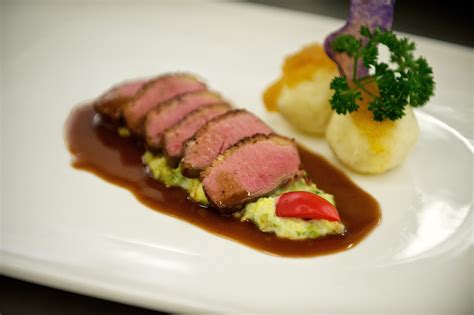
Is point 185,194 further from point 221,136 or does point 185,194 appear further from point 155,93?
point 155,93

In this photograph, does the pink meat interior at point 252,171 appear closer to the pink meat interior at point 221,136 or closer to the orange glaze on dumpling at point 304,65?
the pink meat interior at point 221,136

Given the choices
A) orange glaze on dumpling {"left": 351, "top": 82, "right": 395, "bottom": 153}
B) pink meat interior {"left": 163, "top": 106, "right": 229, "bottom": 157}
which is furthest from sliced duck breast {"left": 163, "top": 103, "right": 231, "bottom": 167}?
orange glaze on dumpling {"left": 351, "top": 82, "right": 395, "bottom": 153}

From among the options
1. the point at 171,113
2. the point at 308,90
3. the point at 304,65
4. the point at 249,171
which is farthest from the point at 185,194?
the point at 304,65

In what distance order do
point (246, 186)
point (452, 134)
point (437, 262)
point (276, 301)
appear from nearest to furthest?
point (276, 301), point (437, 262), point (246, 186), point (452, 134)

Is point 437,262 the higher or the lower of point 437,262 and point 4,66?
the lower

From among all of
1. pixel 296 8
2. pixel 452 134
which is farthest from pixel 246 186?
pixel 296 8

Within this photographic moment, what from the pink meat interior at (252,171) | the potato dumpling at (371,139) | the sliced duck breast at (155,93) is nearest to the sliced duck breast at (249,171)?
the pink meat interior at (252,171)

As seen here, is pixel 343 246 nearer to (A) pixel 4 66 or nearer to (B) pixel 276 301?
(B) pixel 276 301
